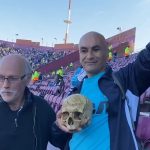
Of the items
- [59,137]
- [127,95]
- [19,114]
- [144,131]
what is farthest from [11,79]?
[144,131]

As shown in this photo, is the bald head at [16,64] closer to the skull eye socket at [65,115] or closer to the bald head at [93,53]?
the bald head at [93,53]

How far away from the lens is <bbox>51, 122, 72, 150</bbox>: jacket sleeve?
93.6 inches

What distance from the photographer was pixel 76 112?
6.74 ft

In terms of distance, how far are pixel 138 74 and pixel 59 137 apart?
0.68m

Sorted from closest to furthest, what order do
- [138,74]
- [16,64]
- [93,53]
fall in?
[138,74]
[93,53]
[16,64]

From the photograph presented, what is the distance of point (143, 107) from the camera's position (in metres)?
5.41

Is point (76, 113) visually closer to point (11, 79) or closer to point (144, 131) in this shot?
point (11, 79)

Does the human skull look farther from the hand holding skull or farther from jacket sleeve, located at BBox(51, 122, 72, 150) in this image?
jacket sleeve, located at BBox(51, 122, 72, 150)

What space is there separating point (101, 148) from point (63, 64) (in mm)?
29541

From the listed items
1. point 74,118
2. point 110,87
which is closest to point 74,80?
point 110,87

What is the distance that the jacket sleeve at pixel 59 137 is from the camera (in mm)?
2376

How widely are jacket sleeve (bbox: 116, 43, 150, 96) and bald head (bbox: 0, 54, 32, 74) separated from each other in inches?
25.1

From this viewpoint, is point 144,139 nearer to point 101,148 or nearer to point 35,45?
point 101,148

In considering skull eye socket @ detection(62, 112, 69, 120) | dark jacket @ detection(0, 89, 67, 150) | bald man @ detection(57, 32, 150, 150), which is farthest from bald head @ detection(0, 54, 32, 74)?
skull eye socket @ detection(62, 112, 69, 120)
